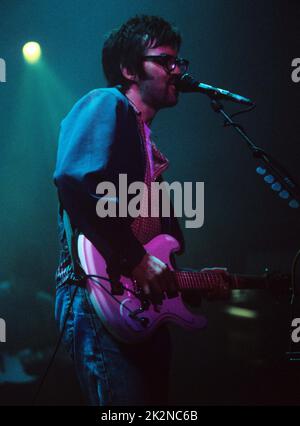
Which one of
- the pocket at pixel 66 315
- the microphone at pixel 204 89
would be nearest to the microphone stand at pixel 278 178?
the microphone at pixel 204 89

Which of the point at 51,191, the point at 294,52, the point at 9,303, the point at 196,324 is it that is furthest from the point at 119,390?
the point at 294,52

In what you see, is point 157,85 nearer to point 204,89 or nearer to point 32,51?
point 204,89

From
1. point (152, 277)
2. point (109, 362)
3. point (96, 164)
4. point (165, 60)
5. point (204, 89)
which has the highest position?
point (165, 60)

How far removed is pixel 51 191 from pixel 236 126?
1136 millimetres

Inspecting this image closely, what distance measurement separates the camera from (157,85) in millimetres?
1644

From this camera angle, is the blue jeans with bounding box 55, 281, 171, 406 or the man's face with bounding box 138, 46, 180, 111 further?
the man's face with bounding box 138, 46, 180, 111

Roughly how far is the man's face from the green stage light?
2.61 feet

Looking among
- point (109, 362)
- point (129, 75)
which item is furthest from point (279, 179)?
point (109, 362)

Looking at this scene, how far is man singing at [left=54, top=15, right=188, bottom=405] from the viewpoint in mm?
1175

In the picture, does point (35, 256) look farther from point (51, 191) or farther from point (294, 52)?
point (294, 52)

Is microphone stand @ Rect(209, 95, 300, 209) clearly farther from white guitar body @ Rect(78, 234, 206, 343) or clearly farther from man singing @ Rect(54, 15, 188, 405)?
white guitar body @ Rect(78, 234, 206, 343)

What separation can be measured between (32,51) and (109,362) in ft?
5.47

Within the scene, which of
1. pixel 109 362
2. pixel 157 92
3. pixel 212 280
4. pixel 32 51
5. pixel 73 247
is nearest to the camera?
pixel 109 362

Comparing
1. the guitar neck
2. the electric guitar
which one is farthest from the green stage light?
the guitar neck
